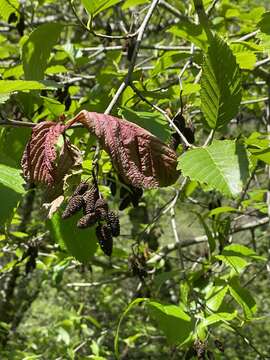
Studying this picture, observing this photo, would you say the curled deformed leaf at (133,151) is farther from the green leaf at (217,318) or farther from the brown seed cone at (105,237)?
the green leaf at (217,318)

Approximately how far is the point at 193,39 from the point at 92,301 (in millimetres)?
5637

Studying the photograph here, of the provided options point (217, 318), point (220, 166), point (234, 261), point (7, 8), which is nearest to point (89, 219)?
point (220, 166)

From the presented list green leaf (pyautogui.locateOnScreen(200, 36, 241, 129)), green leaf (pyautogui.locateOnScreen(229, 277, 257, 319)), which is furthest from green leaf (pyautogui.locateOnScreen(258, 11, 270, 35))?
green leaf (pyautogui.locateOnScreen(229, 277, 257, 319))

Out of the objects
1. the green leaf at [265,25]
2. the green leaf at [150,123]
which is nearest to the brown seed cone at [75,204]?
the green leaf at [150,123]

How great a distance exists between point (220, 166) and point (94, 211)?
0.22 m

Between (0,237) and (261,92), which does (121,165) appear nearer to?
(0,237)

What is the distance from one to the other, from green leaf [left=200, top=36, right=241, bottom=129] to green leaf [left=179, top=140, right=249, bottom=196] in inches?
6.9

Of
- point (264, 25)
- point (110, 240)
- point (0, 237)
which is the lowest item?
point (0, 237)

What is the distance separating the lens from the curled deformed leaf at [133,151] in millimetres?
831

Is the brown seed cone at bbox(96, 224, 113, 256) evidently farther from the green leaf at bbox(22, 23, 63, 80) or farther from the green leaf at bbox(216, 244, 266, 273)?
the green leaf at bbox(216, 244, 266, 273)

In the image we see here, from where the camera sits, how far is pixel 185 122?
1.47 m

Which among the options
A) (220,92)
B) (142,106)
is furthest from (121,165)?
(142,106)

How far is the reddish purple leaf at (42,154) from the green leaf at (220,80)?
13.5 inches

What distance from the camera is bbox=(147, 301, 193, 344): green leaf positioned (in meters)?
1.53
